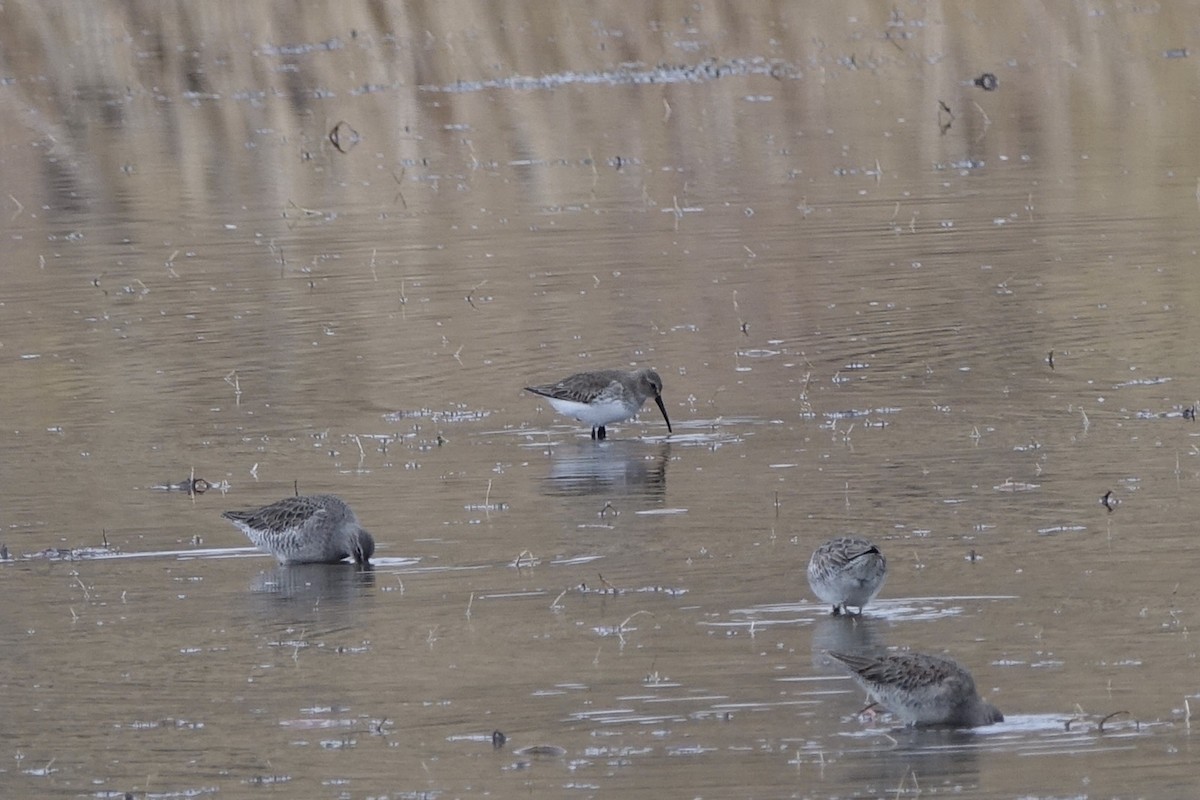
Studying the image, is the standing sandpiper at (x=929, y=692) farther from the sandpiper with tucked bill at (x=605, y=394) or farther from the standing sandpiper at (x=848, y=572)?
the sandpiper with tucked bill at (x=605, y=394)

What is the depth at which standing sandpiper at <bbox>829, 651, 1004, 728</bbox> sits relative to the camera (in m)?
9.05

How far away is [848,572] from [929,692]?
1511 millimetres

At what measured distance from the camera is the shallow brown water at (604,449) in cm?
941

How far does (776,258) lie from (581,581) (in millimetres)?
11214

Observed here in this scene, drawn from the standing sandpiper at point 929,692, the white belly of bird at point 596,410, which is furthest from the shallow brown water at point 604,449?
the white belly of bird at point 596,410

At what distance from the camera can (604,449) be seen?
15664 mm

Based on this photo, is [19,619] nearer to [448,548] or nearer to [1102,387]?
[448,548]

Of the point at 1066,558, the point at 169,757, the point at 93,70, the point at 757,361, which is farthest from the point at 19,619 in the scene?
the point at 93,70

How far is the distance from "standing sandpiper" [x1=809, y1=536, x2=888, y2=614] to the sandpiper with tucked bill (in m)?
4.79

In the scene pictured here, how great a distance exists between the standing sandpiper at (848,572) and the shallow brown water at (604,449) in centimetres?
17

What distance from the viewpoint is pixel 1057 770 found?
8.55 meters

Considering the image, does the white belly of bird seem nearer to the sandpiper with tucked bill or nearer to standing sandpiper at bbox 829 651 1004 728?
the sandpiper with tucked bill

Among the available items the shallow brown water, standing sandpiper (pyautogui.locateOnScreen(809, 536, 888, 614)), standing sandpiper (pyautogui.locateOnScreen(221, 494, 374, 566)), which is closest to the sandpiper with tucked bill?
the shallow brown water

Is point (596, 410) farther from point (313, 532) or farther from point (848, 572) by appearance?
point (848, 572)
